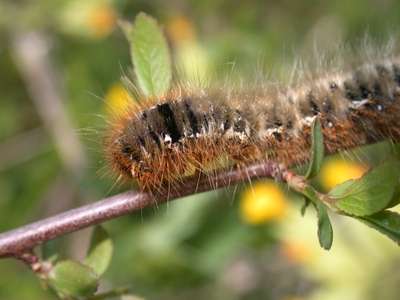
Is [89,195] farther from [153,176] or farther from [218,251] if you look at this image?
[153,176]

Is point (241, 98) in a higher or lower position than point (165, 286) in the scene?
higher

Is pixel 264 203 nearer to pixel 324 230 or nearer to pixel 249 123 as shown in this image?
pixel 249 123

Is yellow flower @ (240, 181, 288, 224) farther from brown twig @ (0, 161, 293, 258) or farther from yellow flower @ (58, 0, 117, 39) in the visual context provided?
brown twig @ (0, 161, 293, 258)

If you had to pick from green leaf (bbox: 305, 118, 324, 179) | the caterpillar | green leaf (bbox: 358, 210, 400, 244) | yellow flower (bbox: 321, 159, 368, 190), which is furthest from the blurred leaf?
yellow flower (bbox: 321, 159, 368, 190)

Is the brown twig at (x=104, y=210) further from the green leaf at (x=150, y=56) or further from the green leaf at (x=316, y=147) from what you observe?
the green leaf at (x=150, y=56)

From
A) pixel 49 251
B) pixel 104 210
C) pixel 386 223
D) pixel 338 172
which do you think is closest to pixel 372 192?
pixel 386 223

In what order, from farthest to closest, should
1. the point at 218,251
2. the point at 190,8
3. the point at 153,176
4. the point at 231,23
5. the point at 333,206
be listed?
the point at 190,8 → the point at 231,23 → the point at 218,251 → the point at 153,176 → the point at 333,206

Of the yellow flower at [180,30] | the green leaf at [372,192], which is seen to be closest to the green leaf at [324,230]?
the green leaf at [372,192]

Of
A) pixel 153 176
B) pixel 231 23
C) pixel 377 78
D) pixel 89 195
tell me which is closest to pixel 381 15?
pixel 231 23
